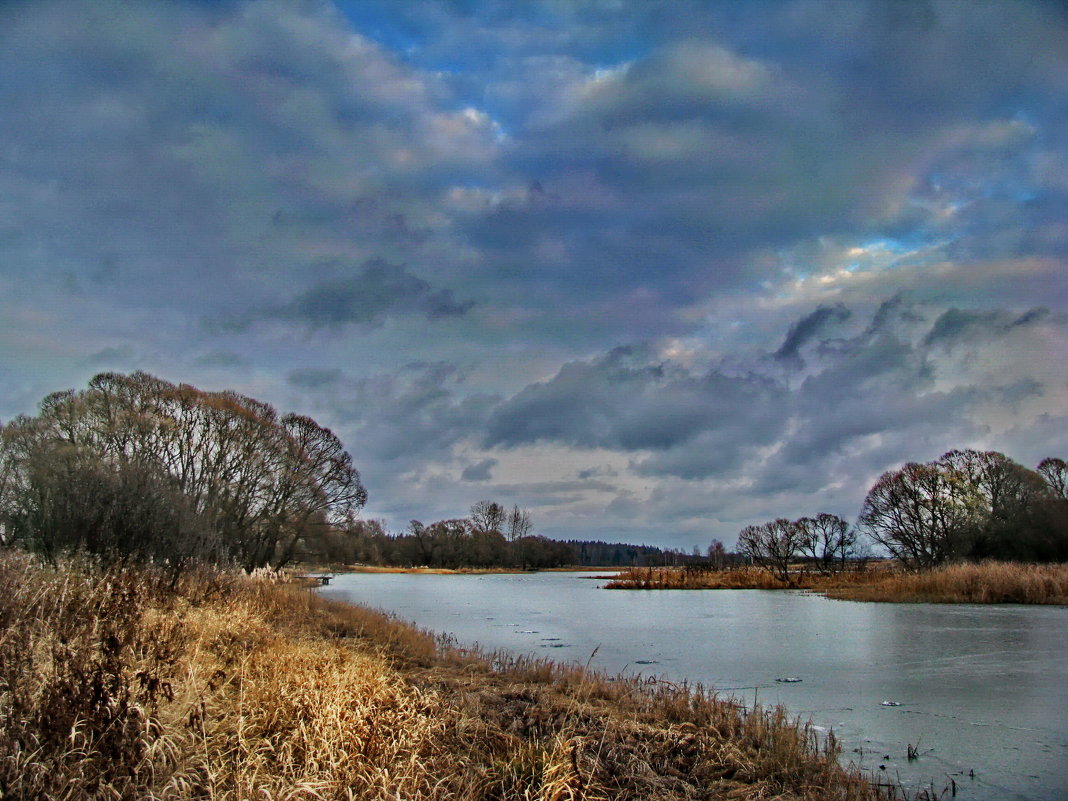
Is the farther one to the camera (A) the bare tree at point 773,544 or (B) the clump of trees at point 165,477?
(A) the bare tree at point 773,544

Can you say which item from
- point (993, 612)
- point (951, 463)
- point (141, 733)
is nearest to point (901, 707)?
point (141, 733)

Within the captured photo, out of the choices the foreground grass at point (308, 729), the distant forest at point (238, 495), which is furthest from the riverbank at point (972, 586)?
the foreground grass at point (308, 729)

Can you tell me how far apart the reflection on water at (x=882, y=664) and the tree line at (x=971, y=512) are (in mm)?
24454

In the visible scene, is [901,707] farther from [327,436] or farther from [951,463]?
[951,463]

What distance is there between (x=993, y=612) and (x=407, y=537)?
331 ft

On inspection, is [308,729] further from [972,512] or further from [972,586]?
[972,512]

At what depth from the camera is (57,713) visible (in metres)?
5.00

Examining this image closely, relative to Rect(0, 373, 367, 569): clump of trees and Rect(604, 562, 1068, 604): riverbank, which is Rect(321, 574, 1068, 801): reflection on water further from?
Rect(0, 373, 367, 569): clump of trees

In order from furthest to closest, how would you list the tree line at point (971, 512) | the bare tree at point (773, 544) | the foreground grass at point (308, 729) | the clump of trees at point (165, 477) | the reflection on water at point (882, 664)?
the bare tree at point (773, 544) → the tree line at point (971, 512) → the clump of trees at point (165, 477) → the reflection on water at point (882, 664) → the foreground grass at point (308, 729)

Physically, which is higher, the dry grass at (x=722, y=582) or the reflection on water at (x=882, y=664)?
the reflection on water at (x=882, y=664)

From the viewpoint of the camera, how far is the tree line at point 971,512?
46.8 m

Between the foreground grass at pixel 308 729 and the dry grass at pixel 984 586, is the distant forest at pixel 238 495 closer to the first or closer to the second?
the foreground grass at pixel 308 729

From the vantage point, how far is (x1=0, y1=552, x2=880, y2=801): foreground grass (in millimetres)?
4992

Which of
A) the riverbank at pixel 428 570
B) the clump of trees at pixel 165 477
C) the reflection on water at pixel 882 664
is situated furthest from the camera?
the riverbank at pixel 428 570
